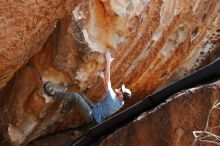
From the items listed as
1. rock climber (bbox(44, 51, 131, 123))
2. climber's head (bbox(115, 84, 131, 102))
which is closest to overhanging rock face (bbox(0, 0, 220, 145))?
rock climber (bbox(44, 51, 131, 123))

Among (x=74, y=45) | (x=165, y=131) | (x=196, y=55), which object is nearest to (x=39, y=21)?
(x=74, y=45)

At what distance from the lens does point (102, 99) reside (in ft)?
24.0

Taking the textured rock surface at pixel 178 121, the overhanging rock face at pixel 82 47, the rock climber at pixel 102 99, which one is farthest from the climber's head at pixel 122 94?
the textured rock surface at pixel 178 121

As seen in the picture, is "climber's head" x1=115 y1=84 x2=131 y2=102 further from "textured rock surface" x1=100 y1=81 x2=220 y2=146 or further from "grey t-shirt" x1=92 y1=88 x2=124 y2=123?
"textured rock surface" x1=100 y1=81 x2=220 y2=146

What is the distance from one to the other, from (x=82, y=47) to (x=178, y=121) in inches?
92.4

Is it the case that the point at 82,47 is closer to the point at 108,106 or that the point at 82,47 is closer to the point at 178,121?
the point at 108,106

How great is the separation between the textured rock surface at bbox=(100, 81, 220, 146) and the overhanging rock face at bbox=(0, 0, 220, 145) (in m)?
1.85

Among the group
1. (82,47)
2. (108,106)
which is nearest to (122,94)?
(108,106)

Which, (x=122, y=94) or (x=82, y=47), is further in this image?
(x=122, y=94)

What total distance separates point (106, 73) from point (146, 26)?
3.68 feet

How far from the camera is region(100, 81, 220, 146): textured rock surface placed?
4.91 meters

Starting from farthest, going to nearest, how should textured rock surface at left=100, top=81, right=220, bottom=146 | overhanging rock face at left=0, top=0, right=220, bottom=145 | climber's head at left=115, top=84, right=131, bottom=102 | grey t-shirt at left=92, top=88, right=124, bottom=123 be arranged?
climber's head at left=115, top=84, right=131, bottom=102 → grey t-shirt at left=92, top=88, right=124, bottom=123 → overhanging rock face at left=0, top=0, right=220, bottom=145 → textured rock surface at left=100, top=81, right=220, bottom=146

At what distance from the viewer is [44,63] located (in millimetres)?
7148

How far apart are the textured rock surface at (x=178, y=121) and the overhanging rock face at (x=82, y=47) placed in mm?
1847
